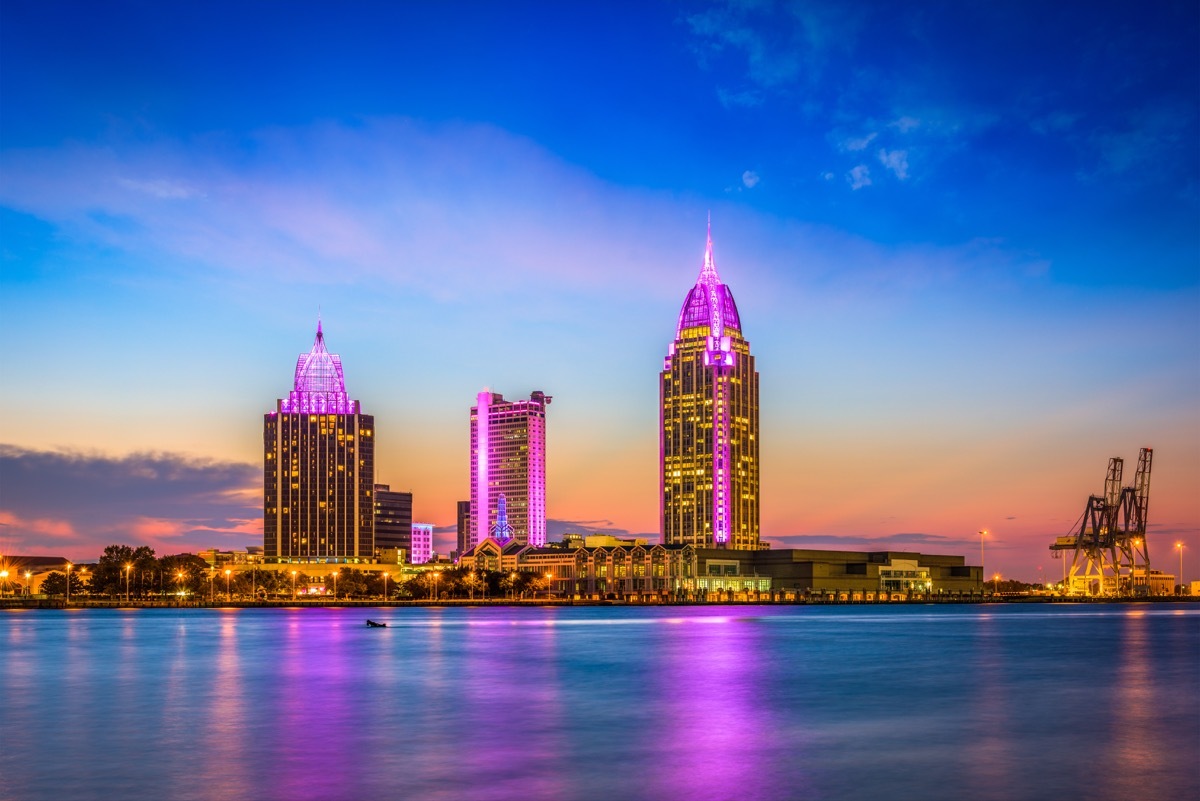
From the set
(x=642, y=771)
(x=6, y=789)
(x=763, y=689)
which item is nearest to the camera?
(x=6, y=789)

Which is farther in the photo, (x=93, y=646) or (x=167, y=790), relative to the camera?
(x=93, y=646)

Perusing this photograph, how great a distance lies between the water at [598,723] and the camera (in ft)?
112

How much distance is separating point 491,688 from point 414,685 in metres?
4.12

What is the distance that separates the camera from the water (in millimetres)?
34094

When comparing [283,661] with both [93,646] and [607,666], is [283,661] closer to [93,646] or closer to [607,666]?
[607,666]

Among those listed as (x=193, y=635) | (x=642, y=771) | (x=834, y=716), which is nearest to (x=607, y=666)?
(x=834, y=716)

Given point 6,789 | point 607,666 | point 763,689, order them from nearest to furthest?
point 6,789 → point 763,689 → point 607,666

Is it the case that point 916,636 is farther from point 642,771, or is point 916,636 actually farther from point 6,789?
point 6,789

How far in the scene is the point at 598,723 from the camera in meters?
48.6

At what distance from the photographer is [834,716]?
50781 millimetres

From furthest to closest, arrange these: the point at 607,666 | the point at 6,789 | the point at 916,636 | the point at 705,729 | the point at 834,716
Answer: the point at 916,636 < the point at 607,666 < the point at 834,716 < the point at 705,729 < the point at 6,789

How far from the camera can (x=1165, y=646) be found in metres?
105

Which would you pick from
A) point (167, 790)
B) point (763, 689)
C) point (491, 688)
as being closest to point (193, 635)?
point (491, 688)

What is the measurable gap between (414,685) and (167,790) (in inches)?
1262
